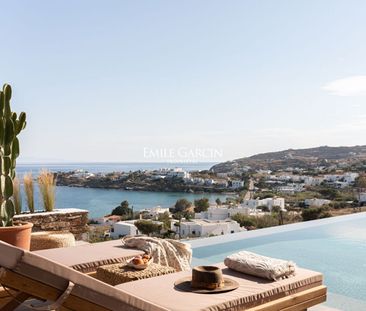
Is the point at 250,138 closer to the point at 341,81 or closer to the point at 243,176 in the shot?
the point at 243,176

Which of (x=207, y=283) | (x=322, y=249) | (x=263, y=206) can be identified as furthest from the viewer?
(x=263, y=206)

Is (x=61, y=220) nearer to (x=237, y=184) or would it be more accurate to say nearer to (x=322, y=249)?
(x=322, y=249)

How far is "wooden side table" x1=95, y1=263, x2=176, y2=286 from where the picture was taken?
118 inches

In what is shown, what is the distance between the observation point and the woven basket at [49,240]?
4605 mm

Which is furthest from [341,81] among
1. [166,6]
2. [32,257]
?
[32,257]

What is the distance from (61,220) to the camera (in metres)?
6.22

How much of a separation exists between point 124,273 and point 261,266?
3.19 ft

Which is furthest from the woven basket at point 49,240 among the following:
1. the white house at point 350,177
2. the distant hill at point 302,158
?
the distant hill at point 302,158

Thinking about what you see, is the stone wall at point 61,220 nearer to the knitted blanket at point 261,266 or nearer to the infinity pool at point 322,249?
the infinity pool at point 322,249

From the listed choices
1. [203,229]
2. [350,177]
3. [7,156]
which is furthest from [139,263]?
[350,177]

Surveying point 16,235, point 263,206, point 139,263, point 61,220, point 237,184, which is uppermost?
point 16,235

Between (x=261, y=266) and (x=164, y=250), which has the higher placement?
(x=261, y=266)

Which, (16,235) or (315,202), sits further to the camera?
(315,202)

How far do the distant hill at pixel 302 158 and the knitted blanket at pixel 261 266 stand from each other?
18.4 metres
